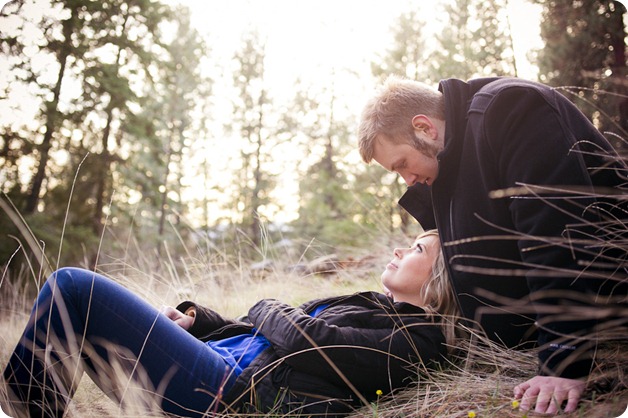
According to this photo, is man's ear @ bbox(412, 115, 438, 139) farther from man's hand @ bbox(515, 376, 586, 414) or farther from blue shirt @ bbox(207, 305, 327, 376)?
man's hand @ bbox(515, 376, 586, 414)

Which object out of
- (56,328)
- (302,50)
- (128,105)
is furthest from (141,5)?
(56,328)

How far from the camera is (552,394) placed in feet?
3.88

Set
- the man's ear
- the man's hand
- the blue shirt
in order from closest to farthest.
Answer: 1. the man's hand
2. the blue shirt
3. the man's ear

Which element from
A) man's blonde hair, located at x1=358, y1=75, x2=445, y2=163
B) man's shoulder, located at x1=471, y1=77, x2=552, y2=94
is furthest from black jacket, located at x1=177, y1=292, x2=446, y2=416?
man's shoulder, located at x1=471, y1=77, x2=552, y2=94

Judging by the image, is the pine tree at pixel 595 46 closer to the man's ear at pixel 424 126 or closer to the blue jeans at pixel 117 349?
the man's ear at pixel 424 126

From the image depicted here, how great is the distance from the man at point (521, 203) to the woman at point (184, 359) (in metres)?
0.30

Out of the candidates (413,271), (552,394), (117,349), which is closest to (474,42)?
(413,271)

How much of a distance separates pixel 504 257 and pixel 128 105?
7882 millimetres

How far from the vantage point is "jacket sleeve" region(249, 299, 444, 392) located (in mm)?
1489

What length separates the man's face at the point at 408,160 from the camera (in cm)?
178

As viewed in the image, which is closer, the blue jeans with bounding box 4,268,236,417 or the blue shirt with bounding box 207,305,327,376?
the blue jeans with bounding box 4,268,236,417

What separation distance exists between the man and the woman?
0.30m

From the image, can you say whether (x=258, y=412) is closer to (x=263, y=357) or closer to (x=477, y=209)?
(x=263, y=357)

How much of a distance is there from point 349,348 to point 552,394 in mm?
578
